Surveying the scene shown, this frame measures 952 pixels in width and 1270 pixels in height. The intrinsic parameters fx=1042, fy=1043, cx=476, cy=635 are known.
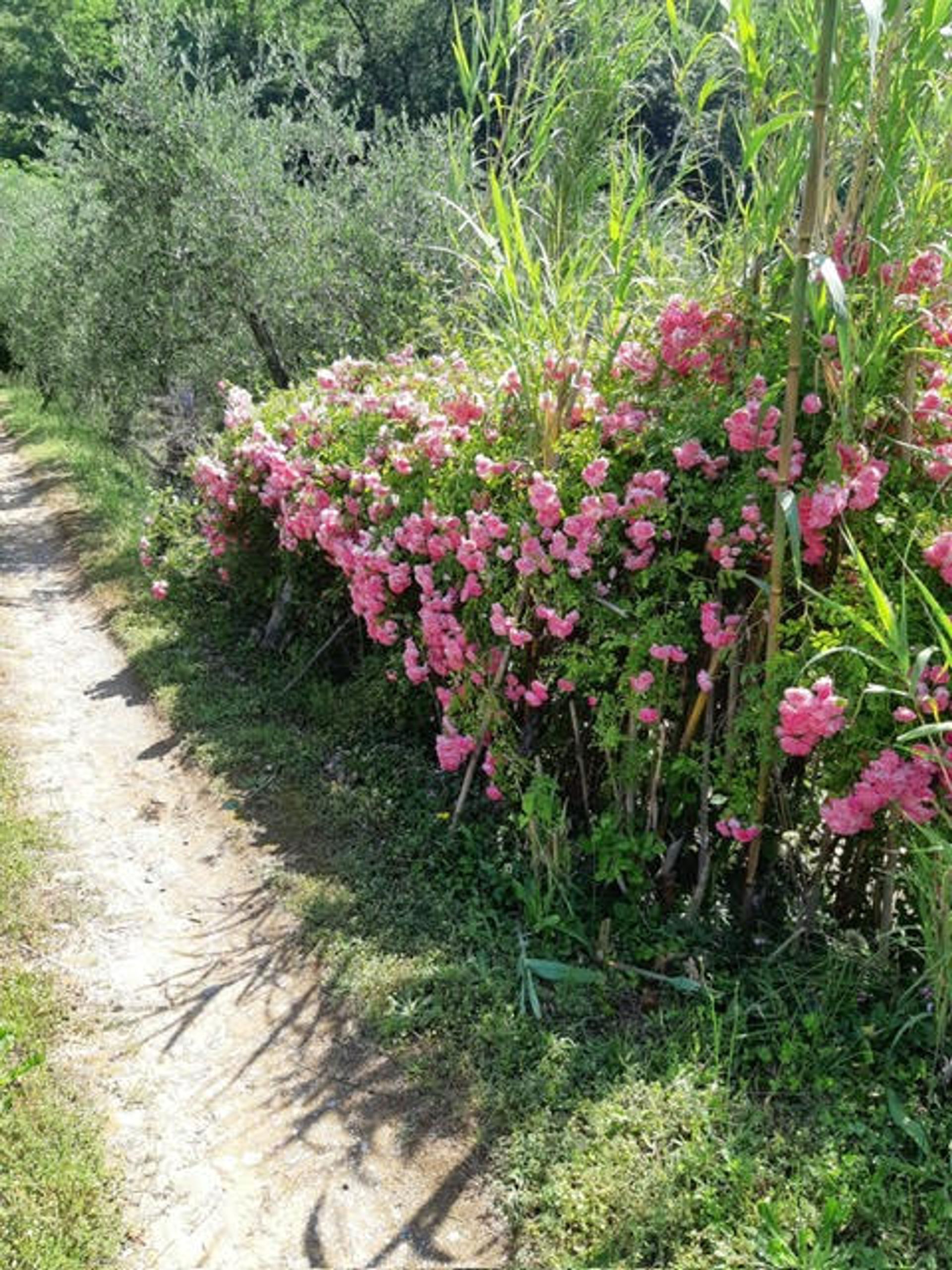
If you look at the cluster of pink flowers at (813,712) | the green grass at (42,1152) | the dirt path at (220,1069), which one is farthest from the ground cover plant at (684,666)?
the green grass at (42,1152)

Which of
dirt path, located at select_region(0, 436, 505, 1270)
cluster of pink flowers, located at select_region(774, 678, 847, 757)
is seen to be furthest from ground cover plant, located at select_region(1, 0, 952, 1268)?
dirt path, located at select_region(0, 436, 505, 1270)

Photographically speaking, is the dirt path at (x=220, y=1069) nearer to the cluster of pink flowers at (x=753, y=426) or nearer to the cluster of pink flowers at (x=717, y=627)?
the cluster of pink flowers at (x=717, y=627)

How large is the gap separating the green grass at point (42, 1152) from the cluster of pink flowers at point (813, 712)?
2.02 m

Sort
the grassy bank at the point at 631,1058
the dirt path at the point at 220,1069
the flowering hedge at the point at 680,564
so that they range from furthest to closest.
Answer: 1. the flowering hedge at the point at 680,564
2. the dirt path at the point at 220,1069
3. the grassy bank at the point at 631,1058

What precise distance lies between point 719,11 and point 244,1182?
396 cm

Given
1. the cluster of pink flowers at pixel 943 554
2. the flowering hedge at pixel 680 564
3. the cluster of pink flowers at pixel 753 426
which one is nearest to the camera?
the cluster of pink flowers at pixel 943 554

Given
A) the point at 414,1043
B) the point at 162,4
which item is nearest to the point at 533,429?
the point at 414,1043

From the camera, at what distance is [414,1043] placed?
3283mm

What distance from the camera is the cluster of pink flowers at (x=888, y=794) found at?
2.81 metres

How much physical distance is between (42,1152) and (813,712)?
2433 millimetres

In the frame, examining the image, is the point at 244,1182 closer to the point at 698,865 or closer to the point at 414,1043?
the point at 414,1043

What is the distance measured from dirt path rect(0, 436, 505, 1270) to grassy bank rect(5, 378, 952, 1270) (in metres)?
0.15

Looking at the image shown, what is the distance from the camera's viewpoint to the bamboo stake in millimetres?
2621

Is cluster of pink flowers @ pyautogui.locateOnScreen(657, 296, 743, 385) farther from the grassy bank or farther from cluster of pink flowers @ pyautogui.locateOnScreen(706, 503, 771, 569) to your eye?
the grassy bank
